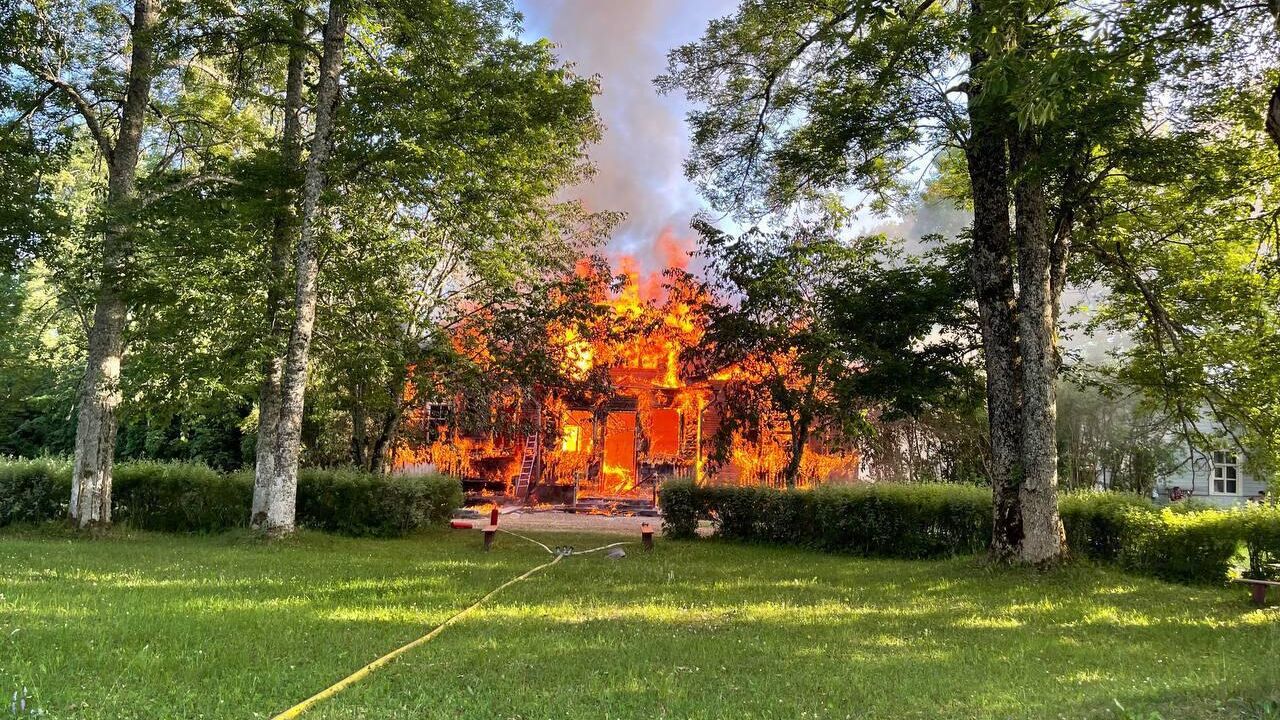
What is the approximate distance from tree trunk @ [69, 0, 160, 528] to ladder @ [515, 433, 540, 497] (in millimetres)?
12576

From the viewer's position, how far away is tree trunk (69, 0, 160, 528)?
495 inches

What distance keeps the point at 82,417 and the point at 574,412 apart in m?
13.7

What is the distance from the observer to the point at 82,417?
12.8 m

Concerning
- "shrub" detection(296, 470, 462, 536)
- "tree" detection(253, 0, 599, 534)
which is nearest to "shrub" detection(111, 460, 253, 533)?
"shrub" detection(296, 470, 462, 536)

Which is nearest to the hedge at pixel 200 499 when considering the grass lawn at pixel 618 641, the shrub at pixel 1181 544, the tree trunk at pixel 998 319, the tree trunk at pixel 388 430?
the tree trunk at pixel 388 430

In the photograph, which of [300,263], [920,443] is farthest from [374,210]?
[920,443]

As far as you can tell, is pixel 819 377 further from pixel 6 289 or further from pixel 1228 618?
pixel 6 289

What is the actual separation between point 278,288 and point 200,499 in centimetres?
500

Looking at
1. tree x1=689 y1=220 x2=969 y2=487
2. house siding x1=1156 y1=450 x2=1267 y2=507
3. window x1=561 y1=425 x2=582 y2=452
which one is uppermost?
tree x1=689 y1=220 x2=969 y2=487

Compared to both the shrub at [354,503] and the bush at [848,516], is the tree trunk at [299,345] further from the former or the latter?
the bush at [848,516]

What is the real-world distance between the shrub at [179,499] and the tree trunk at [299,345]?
2.58 metres

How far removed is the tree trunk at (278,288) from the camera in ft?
41.6

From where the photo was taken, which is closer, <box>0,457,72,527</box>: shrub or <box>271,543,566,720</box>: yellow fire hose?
<box>271,543,566,720</box>: yellow fire hose

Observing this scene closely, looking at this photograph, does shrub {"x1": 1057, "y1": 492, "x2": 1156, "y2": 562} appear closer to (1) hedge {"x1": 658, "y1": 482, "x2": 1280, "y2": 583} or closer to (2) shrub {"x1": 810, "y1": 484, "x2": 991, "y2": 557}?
(1) hedge {"x1": 658, "y1": 482, "x2": 1280, "y2": 583}
